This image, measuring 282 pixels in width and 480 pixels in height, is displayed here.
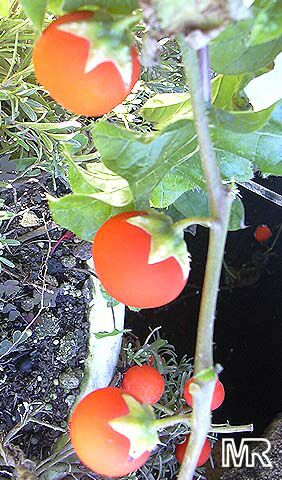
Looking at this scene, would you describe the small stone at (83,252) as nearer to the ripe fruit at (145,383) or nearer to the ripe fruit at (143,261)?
the ripe fruit at (145,383)

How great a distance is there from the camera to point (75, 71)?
0.31 m

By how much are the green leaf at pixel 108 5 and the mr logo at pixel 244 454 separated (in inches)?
24.8

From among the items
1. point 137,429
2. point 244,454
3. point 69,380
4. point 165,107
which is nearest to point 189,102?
point 165,107

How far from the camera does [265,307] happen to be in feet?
3.29

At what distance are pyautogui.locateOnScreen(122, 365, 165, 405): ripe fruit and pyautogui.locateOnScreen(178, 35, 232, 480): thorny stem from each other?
336mm

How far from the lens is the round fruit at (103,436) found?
345mm

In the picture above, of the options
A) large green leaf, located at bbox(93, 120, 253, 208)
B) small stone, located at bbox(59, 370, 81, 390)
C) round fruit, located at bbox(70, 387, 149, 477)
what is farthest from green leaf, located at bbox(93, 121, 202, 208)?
small stone, located at bbox(59, 370, 81, 390)

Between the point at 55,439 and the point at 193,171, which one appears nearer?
the point at 193,171

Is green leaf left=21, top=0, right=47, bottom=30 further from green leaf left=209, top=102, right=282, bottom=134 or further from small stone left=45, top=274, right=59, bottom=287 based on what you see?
small stone left=45, top=274, right=59, bottom=287

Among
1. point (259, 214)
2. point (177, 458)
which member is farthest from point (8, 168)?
point (259, 214)

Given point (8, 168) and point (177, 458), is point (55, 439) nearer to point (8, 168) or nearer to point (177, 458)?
point (177, 458)

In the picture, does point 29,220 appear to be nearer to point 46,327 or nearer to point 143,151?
point 46,327

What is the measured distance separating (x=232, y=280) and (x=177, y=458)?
0.32 metres

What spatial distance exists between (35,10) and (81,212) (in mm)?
137
